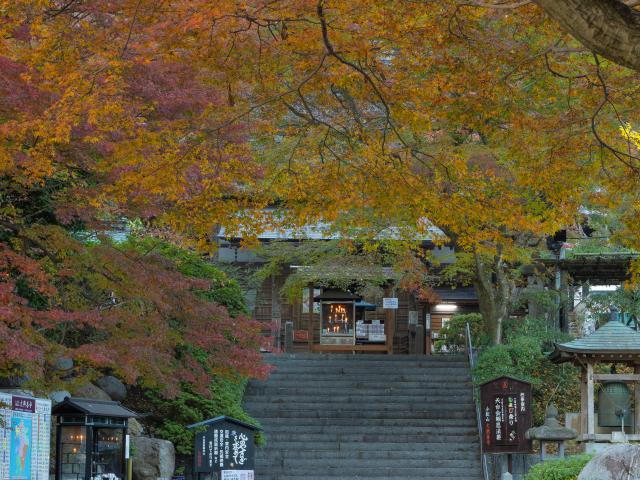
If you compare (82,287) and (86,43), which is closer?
(86,43)

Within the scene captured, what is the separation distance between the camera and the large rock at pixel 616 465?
34.7 ft

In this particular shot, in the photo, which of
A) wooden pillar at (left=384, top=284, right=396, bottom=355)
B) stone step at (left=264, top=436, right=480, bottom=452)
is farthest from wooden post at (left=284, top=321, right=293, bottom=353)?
stone step at (left=264, top=436, right=480, bottom=452)

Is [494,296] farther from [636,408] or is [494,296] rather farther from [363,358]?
[636,408]


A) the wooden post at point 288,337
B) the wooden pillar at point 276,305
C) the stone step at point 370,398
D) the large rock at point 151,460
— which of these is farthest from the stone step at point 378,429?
the wooden pillar at point 276,305

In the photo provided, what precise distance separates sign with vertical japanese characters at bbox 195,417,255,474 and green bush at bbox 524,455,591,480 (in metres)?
4.49

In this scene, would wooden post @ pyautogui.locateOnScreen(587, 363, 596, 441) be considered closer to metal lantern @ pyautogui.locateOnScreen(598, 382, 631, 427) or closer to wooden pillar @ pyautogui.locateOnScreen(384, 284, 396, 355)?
metal lantern @ pyautogui.locateOnScreen(598, 382, 631, 427)

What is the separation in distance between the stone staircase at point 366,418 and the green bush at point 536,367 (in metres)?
1.03

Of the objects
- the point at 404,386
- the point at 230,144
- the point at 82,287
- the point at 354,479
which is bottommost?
the point at 354,479

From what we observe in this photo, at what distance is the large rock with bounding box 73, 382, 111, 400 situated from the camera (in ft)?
55.9

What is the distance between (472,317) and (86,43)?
59.6 ft

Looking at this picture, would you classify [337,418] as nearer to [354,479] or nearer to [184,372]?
[354,479]

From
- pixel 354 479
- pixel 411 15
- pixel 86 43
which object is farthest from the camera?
pixel 354 479

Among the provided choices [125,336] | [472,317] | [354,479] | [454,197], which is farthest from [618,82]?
→ [472,317]

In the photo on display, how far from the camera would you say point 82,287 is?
45.7 ft
